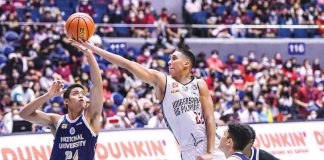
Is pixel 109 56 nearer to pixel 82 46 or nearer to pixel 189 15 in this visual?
pixel 82 46

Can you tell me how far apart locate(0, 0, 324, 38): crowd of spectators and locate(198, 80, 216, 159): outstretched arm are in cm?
1211

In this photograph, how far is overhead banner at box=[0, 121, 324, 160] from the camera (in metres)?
11.1

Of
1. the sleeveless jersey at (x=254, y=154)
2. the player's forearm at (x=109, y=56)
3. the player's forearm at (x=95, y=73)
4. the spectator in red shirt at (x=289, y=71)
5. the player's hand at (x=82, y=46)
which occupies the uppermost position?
the player's hand at (x=82, y=46)

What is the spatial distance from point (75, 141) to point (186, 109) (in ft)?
3.77

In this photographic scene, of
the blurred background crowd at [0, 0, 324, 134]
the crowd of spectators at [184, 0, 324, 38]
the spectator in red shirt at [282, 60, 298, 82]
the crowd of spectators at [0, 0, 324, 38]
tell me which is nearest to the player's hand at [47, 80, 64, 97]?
the blurred background crowd at [0, 0, 324, 134]

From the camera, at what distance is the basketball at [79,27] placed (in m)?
6.80

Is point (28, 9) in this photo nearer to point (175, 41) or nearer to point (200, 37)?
point (175, 41)

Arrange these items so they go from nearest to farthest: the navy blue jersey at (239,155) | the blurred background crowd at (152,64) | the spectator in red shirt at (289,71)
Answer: the navy blue jersey at (239,155), the blurred background crowd at (152,64), the spectator in red shirt at (289,71)

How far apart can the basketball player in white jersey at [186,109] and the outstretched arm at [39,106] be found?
95 cm

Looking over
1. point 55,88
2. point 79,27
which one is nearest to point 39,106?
point 55,88

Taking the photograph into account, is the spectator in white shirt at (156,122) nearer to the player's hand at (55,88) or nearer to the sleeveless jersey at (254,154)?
the player's hand at (55,88)

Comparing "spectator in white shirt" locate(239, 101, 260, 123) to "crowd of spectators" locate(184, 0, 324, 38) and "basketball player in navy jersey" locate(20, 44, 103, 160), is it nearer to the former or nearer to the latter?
"crowd of spectators" locate(184, 0, 324, 38)

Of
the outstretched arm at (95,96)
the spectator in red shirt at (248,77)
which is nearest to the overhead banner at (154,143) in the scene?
the outstretched arm at (95,96)

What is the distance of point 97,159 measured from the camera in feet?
38.4
